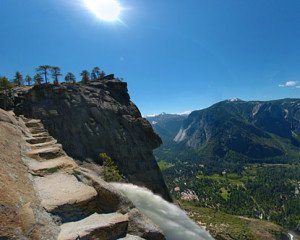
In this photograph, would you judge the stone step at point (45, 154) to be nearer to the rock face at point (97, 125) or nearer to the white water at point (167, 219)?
the white water at point (167, 219)

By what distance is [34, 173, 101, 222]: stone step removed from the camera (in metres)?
16.1

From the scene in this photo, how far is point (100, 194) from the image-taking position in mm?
19094

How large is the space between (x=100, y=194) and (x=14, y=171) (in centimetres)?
617

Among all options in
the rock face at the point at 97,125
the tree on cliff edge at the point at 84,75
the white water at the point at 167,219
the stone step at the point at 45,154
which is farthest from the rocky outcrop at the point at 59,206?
the tree on cliff edge at the point at 84,75

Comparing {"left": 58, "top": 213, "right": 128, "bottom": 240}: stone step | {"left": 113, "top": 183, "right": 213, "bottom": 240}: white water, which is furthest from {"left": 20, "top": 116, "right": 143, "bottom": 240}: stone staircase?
{"left": 113, "top": 183, "right": 213, "bottom": 240}: white water

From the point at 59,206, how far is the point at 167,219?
59.6 ft

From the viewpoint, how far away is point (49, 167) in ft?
77.5

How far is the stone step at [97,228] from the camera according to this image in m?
13.9

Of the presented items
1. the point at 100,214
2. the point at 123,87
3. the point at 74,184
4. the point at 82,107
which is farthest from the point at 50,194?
the point at 123,87

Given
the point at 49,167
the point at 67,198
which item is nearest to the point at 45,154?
the point at 49,167

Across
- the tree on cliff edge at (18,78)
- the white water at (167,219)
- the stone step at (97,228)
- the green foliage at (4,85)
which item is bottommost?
the white water at (167,219)

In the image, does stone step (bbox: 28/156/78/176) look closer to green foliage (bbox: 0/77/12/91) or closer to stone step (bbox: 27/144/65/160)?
stone step (bbox: 27/144/65/160)

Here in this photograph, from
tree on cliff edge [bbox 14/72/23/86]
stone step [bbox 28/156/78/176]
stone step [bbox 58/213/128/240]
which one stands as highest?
tree on cliff edge [bbox 14/72/23/86]

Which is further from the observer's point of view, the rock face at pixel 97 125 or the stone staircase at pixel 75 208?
the rock face at pixel 97 125
